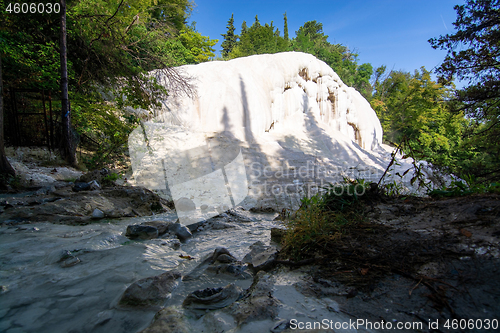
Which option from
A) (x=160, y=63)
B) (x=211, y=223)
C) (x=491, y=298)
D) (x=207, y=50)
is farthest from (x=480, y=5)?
(x=207, y=50)

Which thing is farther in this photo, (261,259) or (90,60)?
(90,60)

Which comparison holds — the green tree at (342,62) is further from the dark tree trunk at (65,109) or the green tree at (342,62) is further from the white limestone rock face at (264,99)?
the dark tree trunk at (65,109)

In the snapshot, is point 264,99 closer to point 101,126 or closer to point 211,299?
point 101,126

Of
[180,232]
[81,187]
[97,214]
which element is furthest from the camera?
[81,187]

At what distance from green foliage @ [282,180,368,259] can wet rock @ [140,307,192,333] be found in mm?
1160

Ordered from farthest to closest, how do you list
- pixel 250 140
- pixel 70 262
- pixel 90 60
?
pixel 250 140, pixel 90 60, pixel 70 262

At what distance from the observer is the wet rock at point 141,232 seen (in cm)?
320

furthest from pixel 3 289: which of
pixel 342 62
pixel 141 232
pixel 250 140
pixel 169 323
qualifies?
pixel 342 62

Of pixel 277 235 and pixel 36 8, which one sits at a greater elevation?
pixel 36 8

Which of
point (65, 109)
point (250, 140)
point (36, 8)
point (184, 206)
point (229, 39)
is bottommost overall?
point (184, 206)

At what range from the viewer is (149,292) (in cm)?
175

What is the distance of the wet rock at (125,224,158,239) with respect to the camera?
3199 mm

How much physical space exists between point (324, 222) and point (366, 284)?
0.87 meters

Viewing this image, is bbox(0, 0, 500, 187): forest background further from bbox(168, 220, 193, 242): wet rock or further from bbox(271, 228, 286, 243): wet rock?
bbox(168, 220, 193, 242): wet rock
